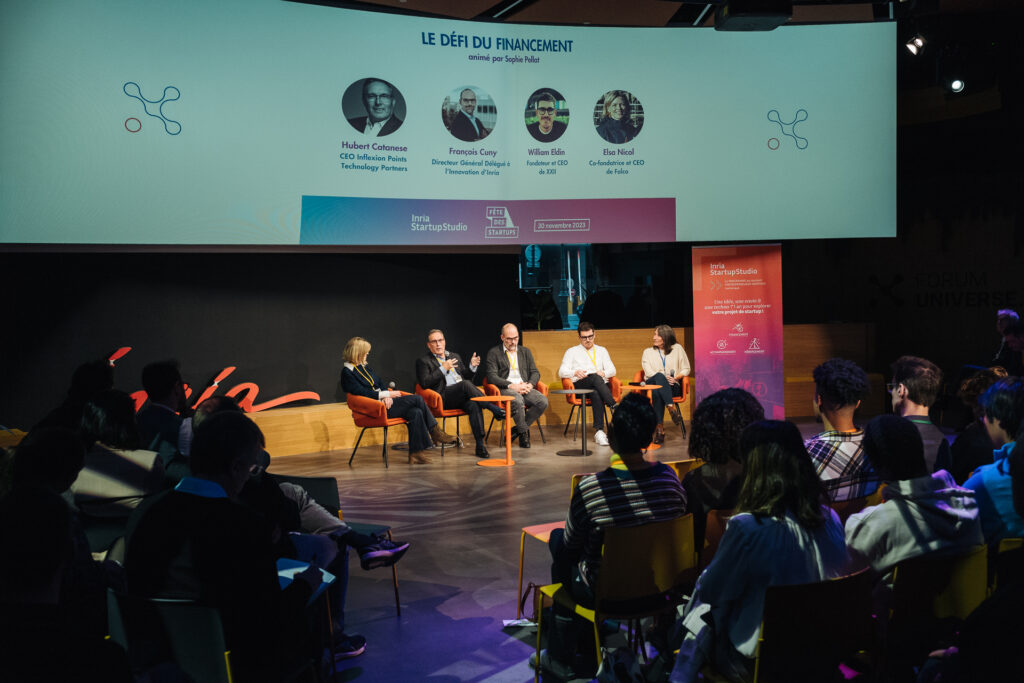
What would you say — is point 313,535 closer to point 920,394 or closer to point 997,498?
point 997,498

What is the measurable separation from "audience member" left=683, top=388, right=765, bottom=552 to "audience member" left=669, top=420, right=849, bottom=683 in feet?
2.34

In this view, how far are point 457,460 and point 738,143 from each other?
3831 mm

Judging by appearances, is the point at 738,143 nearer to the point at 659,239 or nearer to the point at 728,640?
the point at 659,239

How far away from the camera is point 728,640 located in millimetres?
2188

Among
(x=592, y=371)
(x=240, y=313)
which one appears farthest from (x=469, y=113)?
(x=592, y=371)

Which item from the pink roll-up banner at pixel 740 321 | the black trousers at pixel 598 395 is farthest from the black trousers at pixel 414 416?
the pink roll-up banner at pixel 740 321

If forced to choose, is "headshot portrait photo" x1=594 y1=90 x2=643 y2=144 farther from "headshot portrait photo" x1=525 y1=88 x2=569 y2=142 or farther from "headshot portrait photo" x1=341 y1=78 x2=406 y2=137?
"headshot portrait photo" x1=341 y1=78 x2=406 y2=137

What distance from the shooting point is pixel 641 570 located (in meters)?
2.62

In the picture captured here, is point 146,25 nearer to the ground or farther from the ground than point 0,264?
farther from the ground

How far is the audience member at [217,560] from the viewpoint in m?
1.98

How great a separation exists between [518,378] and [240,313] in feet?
9.38

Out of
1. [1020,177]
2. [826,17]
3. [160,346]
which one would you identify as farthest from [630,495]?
[1020,177]

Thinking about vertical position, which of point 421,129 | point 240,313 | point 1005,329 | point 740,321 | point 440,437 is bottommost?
point 440,437

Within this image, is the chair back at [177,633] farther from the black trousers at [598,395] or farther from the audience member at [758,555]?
the black trousers at [598,395]
